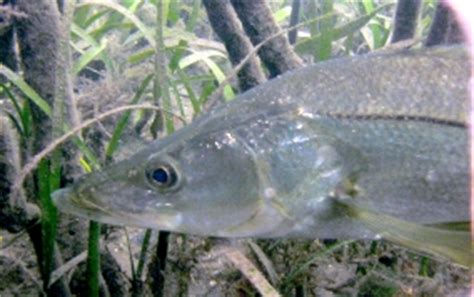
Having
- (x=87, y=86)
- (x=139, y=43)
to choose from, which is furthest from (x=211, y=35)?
(x=87, y=86)

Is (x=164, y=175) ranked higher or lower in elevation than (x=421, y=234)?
higher

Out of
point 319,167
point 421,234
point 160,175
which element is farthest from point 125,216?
point 421,234

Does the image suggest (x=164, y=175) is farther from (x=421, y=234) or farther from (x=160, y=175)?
(x=421, y=234)

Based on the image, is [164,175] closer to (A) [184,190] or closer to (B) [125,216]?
(A) [184,190]

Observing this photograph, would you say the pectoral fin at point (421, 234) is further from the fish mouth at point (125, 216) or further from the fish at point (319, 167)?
the fish mouth at point (125, 216)

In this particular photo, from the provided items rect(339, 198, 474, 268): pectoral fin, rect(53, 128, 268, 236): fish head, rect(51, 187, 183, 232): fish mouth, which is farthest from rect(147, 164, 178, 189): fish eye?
rect(339, 198, 474, 268): pectoral fin

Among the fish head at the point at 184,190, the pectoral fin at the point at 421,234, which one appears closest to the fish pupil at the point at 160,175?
the fish head at the point at 184,190

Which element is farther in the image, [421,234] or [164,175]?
[164,175]

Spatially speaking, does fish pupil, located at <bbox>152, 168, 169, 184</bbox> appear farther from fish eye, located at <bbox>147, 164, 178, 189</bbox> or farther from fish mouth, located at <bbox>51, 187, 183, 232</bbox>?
fish mouth, located at <bbox>51, 187, 183, 232</bbox>
